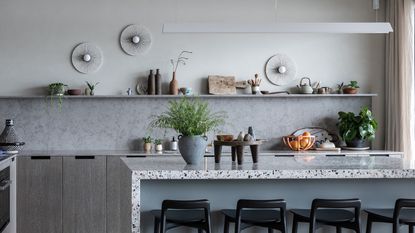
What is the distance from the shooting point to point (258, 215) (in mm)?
3703

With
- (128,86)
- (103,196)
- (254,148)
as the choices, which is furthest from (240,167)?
(128,86)

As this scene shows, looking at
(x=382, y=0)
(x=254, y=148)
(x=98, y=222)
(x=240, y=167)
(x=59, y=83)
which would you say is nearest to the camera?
(x=240, y=167)

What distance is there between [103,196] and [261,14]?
298 cm

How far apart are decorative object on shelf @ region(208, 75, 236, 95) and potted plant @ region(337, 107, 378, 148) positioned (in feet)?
4.72

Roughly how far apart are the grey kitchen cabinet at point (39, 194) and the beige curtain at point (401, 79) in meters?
3.99

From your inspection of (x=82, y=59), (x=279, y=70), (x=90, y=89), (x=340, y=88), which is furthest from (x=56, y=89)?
(x=340, y=88)

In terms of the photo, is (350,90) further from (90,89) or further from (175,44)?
(90,89)

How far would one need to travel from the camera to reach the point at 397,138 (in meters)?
6.70

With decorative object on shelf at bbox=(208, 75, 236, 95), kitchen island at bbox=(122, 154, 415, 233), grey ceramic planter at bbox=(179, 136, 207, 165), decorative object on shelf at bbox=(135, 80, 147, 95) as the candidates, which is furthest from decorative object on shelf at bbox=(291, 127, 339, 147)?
grey ceramic planter at bbox=(179, 136, 207, 165)

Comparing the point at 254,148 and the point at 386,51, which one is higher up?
the point at 386,51

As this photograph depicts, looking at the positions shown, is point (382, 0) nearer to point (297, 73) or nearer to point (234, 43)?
point (297, 73)

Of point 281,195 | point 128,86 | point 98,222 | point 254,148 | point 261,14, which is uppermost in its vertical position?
point 261,14

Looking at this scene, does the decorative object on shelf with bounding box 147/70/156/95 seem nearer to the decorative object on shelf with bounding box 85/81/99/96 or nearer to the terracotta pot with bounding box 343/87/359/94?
the decorative object on shelf with bounding box 85/81/99/96

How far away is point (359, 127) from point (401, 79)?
0.75 metres
